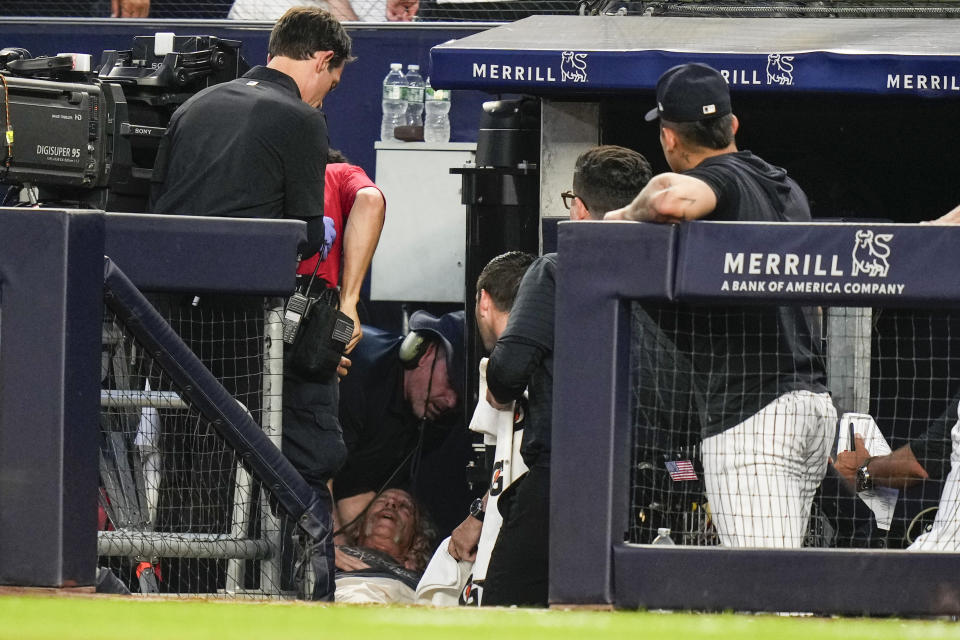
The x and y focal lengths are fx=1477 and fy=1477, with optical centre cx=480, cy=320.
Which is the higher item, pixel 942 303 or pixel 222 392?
pixel 942 303

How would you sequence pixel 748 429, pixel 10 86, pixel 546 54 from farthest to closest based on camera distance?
pixel 546 54
pixel 10 86
pixel 748 429

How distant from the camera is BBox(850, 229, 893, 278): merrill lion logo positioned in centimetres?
322

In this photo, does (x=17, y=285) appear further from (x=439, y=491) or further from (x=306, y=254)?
(x=439, y=491)

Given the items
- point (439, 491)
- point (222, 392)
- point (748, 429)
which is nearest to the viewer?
point (748, 429)

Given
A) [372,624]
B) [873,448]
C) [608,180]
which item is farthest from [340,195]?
[372,624]

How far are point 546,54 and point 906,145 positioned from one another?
1854mm

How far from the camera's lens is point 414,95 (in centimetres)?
760

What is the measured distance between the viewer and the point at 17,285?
10.7ft

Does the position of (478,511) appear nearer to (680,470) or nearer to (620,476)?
(680,470)

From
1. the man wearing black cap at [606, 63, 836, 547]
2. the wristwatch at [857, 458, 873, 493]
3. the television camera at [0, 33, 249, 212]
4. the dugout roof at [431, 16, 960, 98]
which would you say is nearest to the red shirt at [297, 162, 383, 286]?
the dugout roof at [431, 16, 960, 98]

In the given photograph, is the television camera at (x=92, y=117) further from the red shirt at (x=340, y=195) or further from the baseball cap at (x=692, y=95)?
the baseball cap at (x=692, y=95)

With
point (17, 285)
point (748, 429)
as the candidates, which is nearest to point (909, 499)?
point (748, 429)

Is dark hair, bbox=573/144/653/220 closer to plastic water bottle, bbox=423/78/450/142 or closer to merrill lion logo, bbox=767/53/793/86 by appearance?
merrill lion logo, bbox=767/53/793/86

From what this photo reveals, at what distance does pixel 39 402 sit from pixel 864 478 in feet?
8.17
